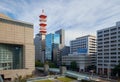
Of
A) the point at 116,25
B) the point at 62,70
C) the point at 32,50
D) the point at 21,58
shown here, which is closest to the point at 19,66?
the point at 21,58

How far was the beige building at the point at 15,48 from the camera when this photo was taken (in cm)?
5644

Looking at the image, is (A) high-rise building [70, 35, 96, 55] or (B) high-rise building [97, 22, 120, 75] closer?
(B) high-rise building [97, 22, 120, 75]

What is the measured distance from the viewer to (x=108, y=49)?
243 feet

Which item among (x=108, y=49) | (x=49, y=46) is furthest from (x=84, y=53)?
(x=49, y=46)

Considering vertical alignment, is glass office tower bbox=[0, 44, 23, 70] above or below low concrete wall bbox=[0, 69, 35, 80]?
above

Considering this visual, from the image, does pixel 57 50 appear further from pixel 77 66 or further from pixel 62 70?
pixel 62 70

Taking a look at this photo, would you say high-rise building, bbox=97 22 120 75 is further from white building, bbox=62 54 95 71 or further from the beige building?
the beige building

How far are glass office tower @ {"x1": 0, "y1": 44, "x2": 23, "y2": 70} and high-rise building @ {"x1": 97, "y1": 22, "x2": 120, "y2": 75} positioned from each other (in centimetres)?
3407

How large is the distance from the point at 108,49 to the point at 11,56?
3773cm

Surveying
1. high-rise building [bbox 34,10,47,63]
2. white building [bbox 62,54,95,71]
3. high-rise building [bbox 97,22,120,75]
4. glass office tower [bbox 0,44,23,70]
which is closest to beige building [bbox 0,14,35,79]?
glass office tower [bbox 0,44,23,70]

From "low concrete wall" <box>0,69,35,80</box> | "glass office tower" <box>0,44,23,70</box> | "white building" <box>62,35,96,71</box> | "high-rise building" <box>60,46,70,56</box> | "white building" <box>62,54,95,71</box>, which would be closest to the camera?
"low concrete wall" <box>0,69,35,80</box>

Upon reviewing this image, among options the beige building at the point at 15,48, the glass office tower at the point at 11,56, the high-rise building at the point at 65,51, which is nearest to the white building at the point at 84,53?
the high-rise building at the point at 65,51

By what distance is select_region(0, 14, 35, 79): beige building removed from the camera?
56438 mm

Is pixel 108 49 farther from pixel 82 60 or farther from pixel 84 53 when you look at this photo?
pixel 82 60
